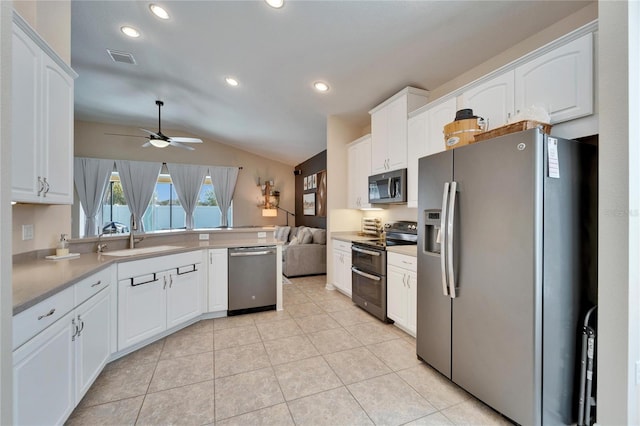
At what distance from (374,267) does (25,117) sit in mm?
3190

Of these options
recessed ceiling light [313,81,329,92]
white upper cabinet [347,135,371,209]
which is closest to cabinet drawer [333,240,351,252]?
white upper cabinet [347,135,371,209]

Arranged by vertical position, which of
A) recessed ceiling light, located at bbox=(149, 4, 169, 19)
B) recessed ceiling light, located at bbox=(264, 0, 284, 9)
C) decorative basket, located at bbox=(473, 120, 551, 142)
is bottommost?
decorative basket, located at bbox=(473, 120, 551, 142)

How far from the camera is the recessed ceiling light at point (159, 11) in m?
2.56

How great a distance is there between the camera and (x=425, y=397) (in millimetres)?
1883

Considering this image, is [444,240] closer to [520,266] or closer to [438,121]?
[520,266]

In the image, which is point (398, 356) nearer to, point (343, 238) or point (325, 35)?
point (343, 238)

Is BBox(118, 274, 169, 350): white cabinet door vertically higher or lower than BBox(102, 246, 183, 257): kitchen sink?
lower

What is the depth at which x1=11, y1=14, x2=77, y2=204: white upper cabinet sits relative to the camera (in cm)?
155

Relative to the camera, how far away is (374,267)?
3.23m

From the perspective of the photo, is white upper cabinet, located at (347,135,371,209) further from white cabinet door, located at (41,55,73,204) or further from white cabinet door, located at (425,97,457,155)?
white cabinet door, located at (41,55,73,204)

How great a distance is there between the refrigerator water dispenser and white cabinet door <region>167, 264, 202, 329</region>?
2486 millimetres

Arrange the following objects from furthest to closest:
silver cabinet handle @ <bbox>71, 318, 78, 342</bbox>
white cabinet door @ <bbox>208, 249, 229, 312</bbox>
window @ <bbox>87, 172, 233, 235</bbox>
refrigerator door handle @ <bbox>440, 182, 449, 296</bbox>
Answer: window @ <bbox>87, 172, 233, 235</bbox> < white cabinet door @ <bbox>208, 249, 229, 312</bbox> < refrigerator door handle @ <bbox>440, 182, 449, 296</bbox> < silver cabinet handle @ <bbox>71, 318, 78, 342</bbox>

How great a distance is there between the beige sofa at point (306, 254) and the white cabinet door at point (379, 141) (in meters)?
2.28

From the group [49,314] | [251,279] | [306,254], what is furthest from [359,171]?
[49,314]
